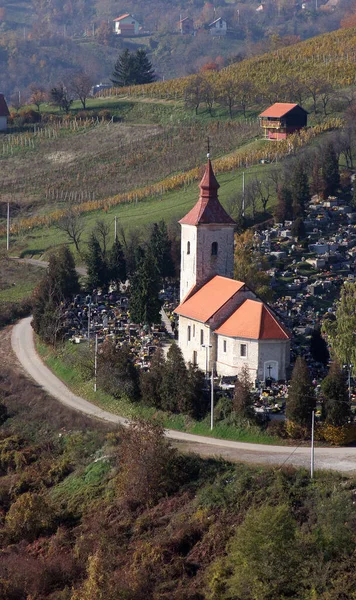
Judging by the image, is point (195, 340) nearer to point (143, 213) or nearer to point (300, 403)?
point (300, 403)

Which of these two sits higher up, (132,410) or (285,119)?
(285,119)

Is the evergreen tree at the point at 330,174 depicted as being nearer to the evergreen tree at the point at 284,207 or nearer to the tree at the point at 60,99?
the evergreen tree at the point at 284,207

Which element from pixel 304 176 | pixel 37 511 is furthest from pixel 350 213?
pixel 37 511

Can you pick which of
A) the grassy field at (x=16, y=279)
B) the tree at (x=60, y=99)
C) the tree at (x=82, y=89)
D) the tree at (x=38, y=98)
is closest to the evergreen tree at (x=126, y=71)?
the tree at (x=82, y=89)

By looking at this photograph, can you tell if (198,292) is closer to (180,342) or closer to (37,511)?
(180,342)

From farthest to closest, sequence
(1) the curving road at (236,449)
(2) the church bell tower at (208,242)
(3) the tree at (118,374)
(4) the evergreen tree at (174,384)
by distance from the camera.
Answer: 1. (2) the church bell tower at (208,242)
2. (3) the tree at (118,374)
3. (4) the evergreen tree at (174,384)
4. (1) the curving road at (236,449)

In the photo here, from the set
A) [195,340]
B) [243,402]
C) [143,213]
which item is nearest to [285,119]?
[143,213]
